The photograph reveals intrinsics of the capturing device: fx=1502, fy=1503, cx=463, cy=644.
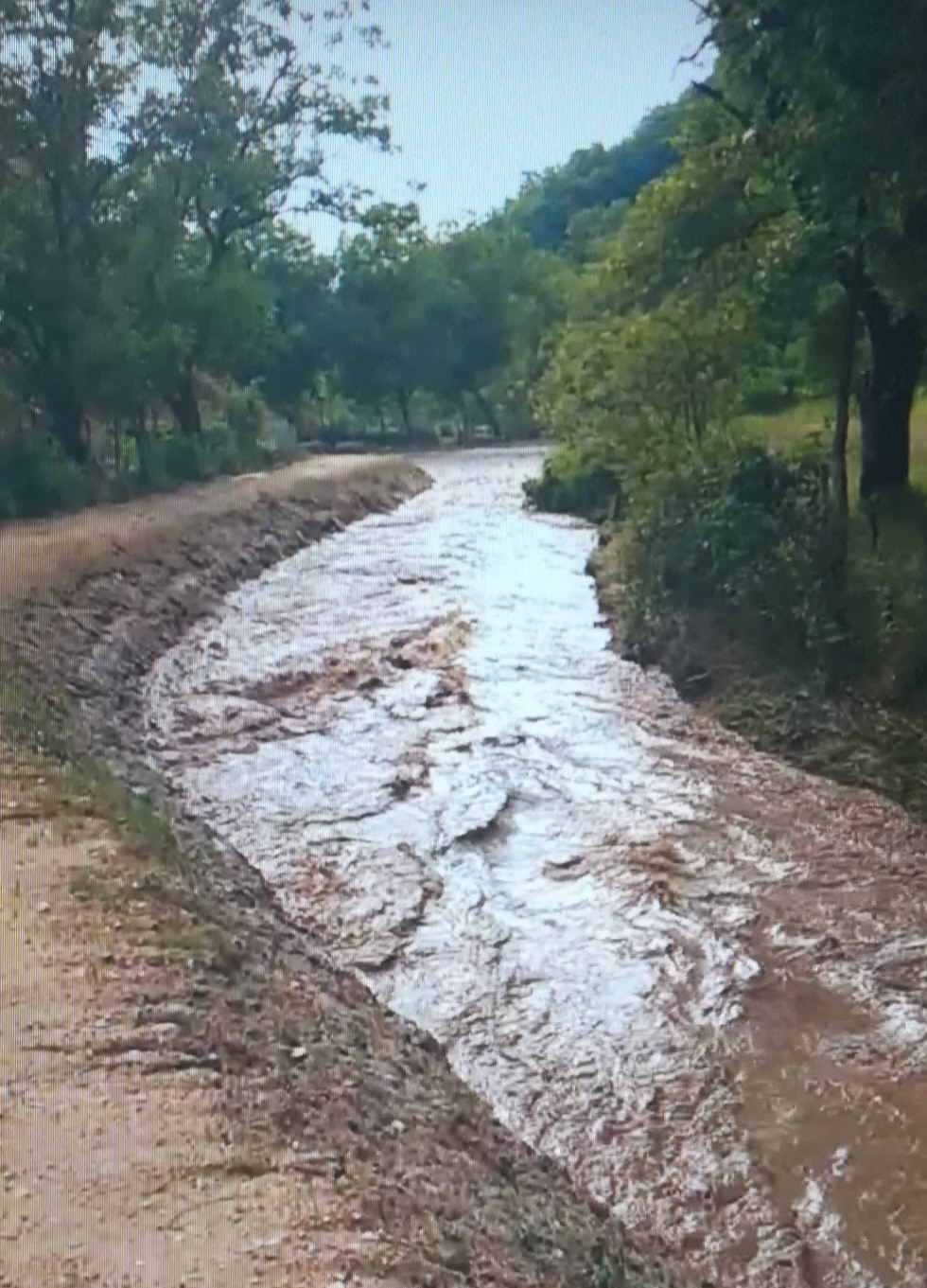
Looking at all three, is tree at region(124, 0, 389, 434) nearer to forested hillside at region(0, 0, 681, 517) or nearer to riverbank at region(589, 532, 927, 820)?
forested hillside at region(0, 0, 681, 517)

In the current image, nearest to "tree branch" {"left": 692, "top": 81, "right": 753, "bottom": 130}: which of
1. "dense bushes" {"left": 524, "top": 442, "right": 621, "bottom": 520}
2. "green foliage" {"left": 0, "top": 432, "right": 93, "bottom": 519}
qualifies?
"dense bushes" {"left": 524, "top": 442, "right": 621, "bottom": 520}

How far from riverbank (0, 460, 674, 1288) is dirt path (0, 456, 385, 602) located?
9.69 metres

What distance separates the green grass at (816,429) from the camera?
65.0 ft

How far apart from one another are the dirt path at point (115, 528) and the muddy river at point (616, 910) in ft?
8.47

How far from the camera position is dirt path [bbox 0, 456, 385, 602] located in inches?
775

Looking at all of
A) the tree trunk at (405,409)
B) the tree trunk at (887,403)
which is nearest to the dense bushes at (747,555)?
the tree trunk at (887,403)

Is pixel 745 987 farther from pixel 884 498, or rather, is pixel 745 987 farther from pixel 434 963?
pixel 884 498

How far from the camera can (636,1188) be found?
6.34 metres

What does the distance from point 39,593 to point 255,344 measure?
2117 centimetres

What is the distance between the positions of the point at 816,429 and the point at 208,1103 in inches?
773

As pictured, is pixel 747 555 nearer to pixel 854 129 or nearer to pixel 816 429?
pixel 854 129

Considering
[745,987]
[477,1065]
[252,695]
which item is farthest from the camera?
[252,695]

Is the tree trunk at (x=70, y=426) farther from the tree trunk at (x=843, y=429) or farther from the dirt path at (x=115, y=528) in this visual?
the tree trunk at (x=843, y=429)

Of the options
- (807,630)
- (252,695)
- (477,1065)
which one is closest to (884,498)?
(807,630)
